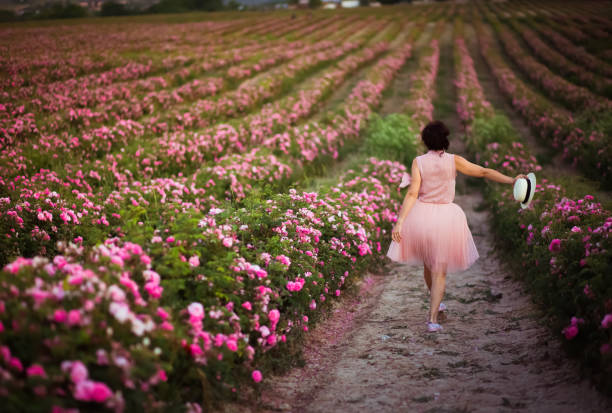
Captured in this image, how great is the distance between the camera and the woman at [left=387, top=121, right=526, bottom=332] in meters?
4.76

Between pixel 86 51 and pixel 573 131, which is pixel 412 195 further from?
pixel 86 51

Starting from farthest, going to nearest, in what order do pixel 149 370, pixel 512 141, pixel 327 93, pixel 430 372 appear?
pixel 327 93 → pixel 512 141 → pixel 430 372 → pixel 149 370

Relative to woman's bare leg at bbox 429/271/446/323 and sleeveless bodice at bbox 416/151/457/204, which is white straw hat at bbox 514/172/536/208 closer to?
sleeveless bodice at bbox 416/151/457/204

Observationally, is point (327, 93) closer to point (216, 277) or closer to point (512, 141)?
point (512, 141)

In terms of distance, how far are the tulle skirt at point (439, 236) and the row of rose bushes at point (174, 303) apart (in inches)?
43.5

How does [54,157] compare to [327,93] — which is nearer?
[54,157]

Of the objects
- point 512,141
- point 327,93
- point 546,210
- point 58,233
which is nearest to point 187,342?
point 58,233

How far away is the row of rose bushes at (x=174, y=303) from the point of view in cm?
245

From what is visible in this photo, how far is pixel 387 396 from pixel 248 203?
2.72 m

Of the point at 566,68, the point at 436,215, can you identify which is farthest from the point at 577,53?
the point at 436,215

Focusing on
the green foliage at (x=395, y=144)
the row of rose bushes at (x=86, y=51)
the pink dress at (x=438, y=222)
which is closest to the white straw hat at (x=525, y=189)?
the pink dress at (x=438, y=222)

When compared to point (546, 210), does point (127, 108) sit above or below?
above

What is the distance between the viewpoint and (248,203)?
5.58m

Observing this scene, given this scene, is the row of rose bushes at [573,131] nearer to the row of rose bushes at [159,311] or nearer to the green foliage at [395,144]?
the green foliage at [395,144]
